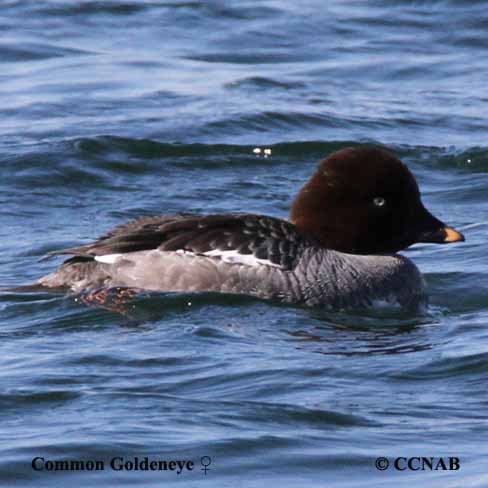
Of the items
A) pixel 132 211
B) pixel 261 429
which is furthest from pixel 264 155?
pixel 261 429

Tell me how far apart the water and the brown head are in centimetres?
51

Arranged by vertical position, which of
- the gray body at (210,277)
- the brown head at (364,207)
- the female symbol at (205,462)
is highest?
the brown head at (364,207)

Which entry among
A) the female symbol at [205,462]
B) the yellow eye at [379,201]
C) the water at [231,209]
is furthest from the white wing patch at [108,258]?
the female symbol at [205,462]

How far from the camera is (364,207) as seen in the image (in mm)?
9859

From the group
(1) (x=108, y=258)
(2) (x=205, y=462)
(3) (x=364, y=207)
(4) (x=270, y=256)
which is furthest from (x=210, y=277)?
(2) (x=205, y=462)

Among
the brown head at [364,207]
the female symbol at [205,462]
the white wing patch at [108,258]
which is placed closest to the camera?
the female symbol at [205,462]

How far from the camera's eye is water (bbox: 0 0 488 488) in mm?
6949

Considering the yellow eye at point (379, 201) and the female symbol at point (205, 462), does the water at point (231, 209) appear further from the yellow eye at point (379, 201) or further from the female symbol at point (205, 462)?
the yellow eye at point (379, 201)

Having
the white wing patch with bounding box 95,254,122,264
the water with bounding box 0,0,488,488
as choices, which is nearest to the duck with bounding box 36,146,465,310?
the white wing patch with bounding box 95,254,122,264

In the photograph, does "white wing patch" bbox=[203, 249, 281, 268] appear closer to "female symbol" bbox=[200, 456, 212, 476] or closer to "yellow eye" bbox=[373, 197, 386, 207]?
"yellow eye" bbox=[373, 197, 386, 207]

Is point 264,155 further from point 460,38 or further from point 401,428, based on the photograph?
point 401,428

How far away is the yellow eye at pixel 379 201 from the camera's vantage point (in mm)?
9852

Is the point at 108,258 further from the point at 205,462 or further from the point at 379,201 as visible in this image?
the point at 205,462

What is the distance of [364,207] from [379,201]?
0.33ft
